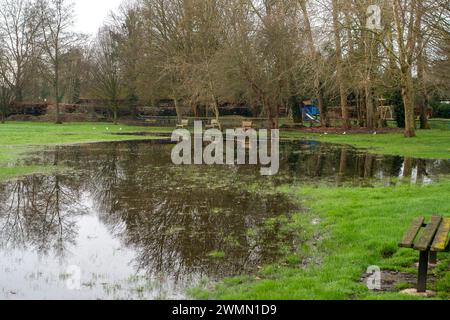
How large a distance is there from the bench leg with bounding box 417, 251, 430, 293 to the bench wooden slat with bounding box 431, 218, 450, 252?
0.14 m

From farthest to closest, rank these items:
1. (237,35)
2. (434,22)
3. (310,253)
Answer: (237,35) < (434,22) < (310,253)

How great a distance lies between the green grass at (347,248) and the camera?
5.61 m

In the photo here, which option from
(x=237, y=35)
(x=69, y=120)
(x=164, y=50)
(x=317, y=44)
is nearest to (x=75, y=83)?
(x=69, y=120)

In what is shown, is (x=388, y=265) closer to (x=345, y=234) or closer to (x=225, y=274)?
(x=345, y=234)

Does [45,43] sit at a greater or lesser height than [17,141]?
greater

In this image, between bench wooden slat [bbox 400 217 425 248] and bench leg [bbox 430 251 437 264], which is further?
bench leg [bbox 430 251 437 264]

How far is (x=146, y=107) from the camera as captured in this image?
56031 millimetres

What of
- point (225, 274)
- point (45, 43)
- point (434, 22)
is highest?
point (45, 43)

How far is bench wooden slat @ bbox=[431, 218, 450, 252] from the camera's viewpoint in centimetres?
528

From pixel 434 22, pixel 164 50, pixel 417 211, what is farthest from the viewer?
pixel 164 50

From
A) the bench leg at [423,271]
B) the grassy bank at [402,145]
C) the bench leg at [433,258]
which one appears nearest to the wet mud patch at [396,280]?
the bench leg at [423,271]

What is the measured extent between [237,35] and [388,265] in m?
29.3

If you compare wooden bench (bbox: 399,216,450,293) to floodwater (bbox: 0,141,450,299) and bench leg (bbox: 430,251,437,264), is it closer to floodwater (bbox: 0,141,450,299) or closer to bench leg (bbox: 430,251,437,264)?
bench leg (bbox: 430,251,437,264)

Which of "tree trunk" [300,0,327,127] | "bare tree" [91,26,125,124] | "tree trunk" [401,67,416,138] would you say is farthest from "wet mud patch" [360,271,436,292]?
"bare tree" [91,26,125,124]
